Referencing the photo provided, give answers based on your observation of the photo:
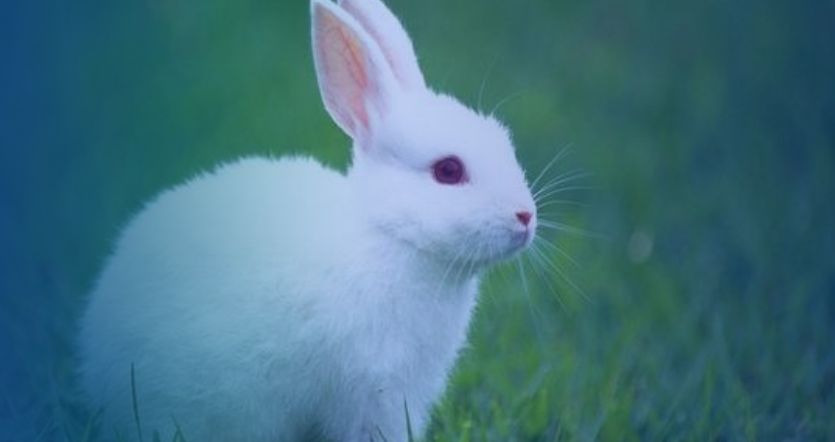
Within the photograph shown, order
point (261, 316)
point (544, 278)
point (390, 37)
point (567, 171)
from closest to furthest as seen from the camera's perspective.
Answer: point (261, 316) < point (390, 37) < point (544, 278) < point (567, 171)

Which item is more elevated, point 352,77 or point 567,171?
point 352,77

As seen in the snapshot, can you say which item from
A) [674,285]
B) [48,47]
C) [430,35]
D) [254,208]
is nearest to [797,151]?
[674,285]

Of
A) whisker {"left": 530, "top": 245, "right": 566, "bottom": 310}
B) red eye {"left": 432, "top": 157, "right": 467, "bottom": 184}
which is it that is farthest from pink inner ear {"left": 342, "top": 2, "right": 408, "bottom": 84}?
whisker {"left": 530, "top": 245, "right": 566, "bottom": 310}

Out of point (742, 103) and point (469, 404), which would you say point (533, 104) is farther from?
point (469, 404)

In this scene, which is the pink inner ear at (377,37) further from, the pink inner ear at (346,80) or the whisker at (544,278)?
the whisker at (544,278)

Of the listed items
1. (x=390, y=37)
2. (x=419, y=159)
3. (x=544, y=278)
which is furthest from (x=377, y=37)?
(x=544, y=278)

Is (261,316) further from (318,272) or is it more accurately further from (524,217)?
(524,217)

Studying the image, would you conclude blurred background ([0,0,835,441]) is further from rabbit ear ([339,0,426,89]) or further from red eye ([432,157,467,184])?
red eye ([432,157,467,184])

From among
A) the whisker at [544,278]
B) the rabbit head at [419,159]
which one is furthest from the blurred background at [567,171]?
the rabbit head at [419,159]
